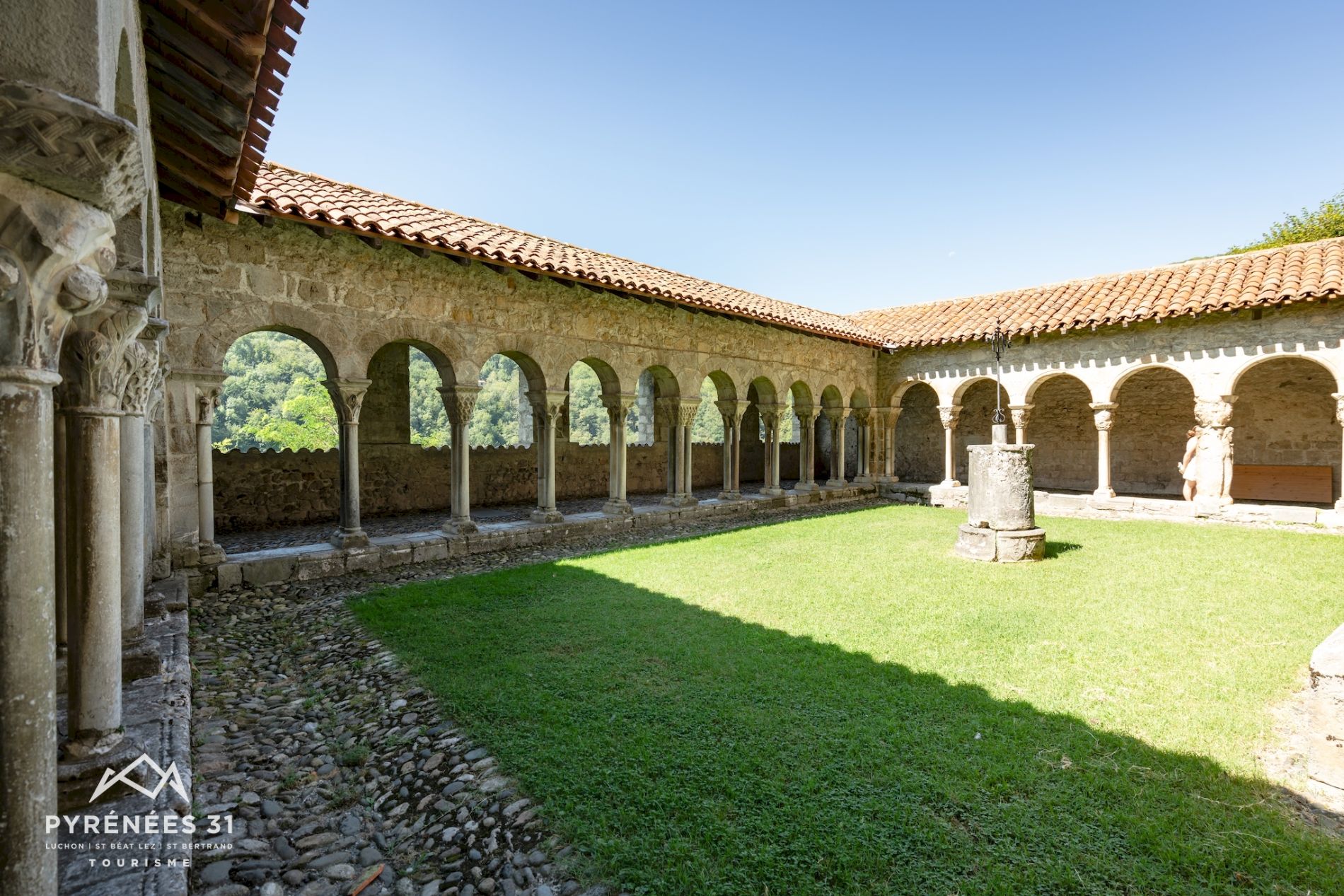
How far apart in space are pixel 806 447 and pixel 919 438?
5986 mm

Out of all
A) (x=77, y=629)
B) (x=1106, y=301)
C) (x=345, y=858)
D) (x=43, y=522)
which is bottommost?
(x=345, y=858)

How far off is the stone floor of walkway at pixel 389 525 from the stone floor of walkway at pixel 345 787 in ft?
11.3

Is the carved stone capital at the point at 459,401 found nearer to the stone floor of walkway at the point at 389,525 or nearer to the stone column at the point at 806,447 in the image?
the stone floor of walkway at the point at 389,525

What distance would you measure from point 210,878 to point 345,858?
464mm

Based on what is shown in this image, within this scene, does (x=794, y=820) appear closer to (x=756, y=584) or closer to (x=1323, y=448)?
(x=756, y=584)

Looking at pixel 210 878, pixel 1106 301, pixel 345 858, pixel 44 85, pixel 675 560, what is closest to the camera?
pixel 44 85

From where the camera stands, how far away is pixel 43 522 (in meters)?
1.57

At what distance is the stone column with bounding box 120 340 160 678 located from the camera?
3.41 metres

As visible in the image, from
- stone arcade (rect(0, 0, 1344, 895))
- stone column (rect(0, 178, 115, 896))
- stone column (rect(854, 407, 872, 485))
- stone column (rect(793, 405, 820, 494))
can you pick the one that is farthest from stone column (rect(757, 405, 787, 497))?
stone column (rect(0, 178, 115, 896))

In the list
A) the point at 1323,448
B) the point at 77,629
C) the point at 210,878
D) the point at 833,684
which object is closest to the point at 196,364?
the point at 77,629

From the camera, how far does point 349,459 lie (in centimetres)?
744

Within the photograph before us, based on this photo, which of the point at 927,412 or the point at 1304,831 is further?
the point at 927,412

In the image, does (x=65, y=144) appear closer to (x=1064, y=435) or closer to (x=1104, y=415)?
(x=1104, y=415)

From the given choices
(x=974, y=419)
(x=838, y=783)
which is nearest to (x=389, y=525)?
(x=838, y=783)
